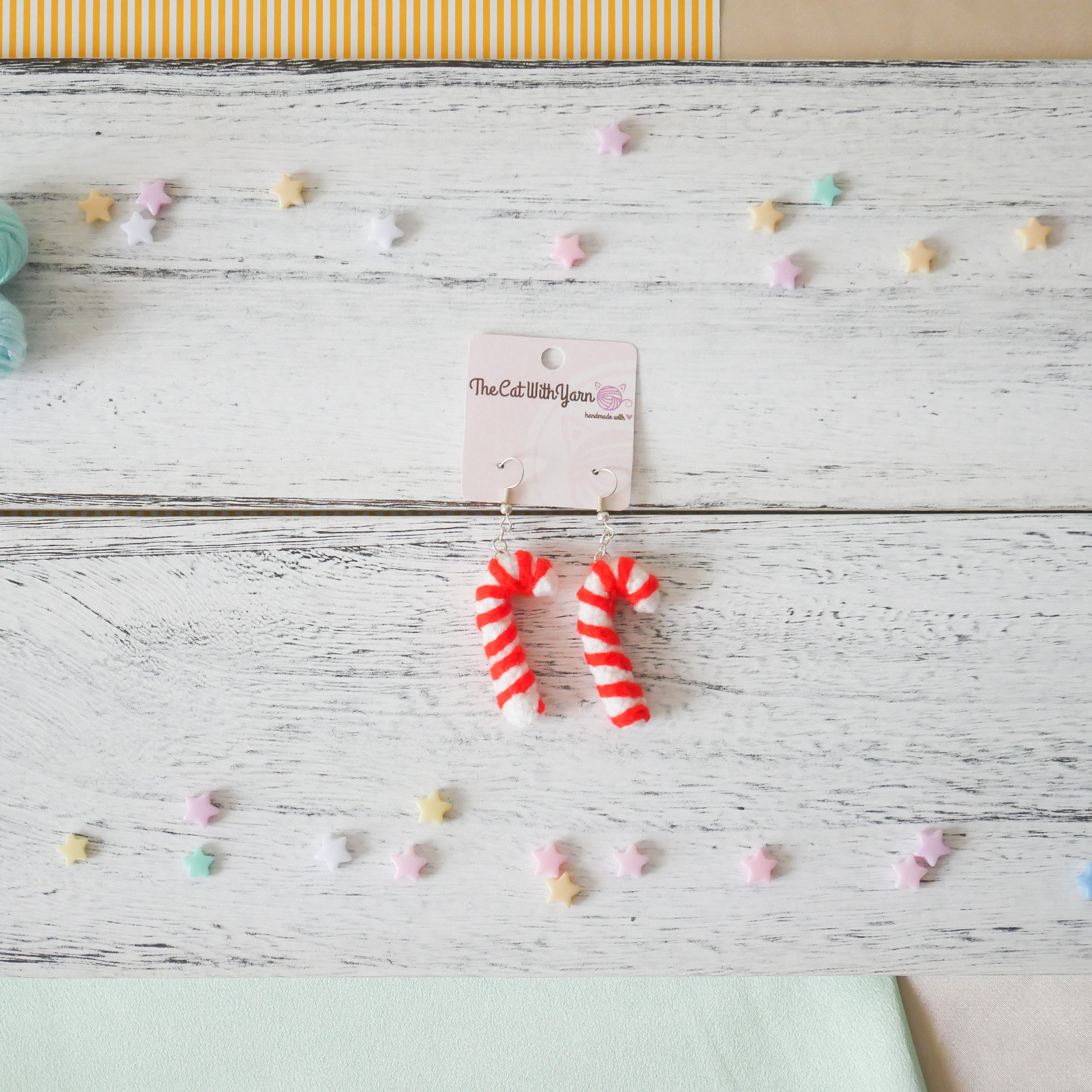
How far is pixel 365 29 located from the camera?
78 cm

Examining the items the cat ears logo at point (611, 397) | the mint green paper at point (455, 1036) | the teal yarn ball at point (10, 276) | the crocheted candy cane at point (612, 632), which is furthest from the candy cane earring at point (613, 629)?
the teal yarn ball at point (10, 276)

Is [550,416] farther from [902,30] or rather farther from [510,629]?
[902,30]

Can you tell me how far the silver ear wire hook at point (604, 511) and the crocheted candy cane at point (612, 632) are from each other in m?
0.03

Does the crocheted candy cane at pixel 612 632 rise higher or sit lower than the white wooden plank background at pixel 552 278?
lower

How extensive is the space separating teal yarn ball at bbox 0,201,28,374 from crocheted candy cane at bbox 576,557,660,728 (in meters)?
0.49

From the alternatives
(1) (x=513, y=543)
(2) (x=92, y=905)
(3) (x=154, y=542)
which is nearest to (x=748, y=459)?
(1) (x=513, y=543)

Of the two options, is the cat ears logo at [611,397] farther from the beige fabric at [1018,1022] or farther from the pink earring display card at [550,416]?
the beige fabric at [1018,1022]

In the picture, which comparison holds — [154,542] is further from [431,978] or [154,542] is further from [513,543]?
[431,978]

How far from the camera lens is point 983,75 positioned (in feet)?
2.48

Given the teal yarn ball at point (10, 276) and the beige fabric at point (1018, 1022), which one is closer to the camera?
the teal yarn ball at point (10, 276)

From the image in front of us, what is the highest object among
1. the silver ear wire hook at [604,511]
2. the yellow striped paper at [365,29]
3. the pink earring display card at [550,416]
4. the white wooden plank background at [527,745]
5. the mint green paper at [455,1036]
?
the yellow striped paper at [365,29]

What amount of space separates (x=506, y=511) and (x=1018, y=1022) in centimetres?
65

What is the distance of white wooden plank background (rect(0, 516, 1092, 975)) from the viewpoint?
2.44 ft

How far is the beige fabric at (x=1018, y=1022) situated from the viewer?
0.79 m
